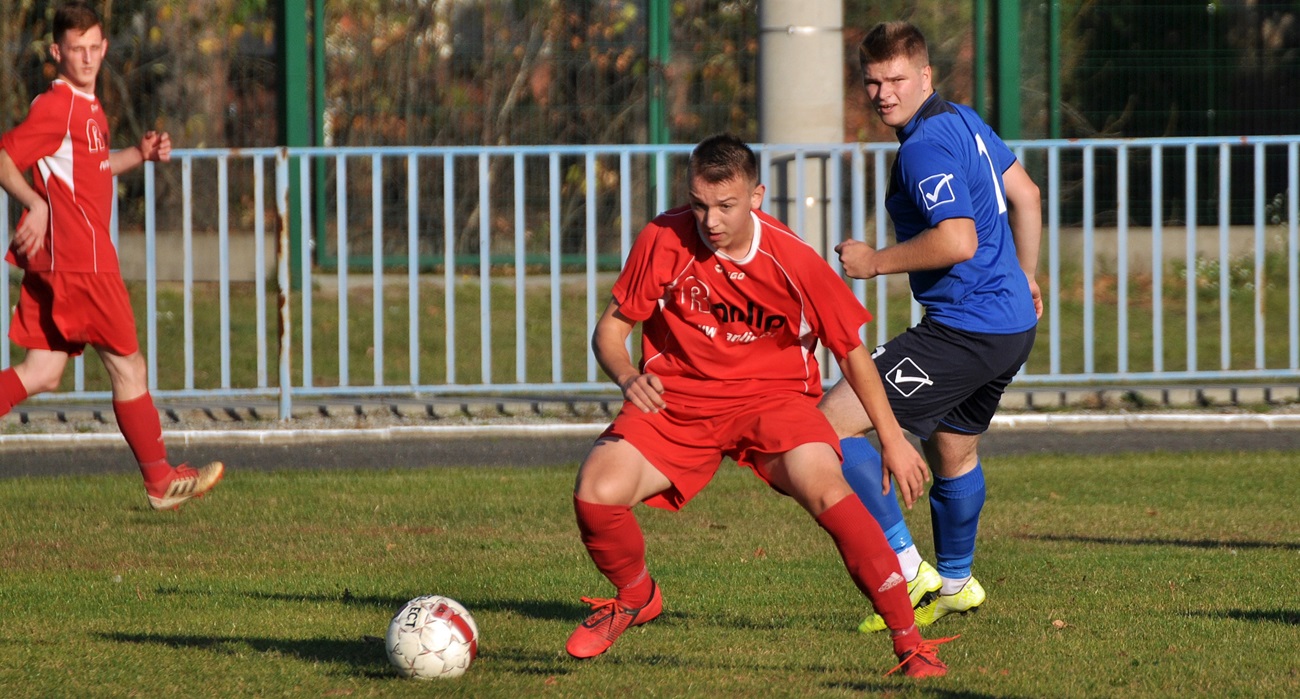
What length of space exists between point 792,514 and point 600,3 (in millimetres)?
9392

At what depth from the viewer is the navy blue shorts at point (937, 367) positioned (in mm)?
5359

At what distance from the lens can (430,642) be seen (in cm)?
469

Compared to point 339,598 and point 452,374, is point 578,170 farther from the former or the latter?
point 339,598

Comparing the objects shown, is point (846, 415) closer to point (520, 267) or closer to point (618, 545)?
point (618, 545)

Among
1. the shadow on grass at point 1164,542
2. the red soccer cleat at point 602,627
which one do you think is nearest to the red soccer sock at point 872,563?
the red soccer cleat at point 602,627

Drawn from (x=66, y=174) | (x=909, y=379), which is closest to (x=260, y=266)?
(x=66, y=174)

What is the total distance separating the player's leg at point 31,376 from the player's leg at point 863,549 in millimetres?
3707

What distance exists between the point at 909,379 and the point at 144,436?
338cm

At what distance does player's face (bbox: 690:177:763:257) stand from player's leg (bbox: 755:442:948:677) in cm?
63

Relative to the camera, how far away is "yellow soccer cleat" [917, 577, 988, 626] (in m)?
5.53

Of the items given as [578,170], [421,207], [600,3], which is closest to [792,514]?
[578,170]

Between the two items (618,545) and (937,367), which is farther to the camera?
(937,367)

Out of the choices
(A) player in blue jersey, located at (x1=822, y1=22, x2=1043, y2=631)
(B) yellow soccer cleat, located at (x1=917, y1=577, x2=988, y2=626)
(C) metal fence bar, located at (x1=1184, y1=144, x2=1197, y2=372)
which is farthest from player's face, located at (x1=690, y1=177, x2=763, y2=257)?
(C) metal fence bar, located at (x1=1184, y1=144, x2=1197, y2=372)

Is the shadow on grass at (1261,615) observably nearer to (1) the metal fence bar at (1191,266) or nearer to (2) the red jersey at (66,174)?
(2) the red jersey at (66,174)
